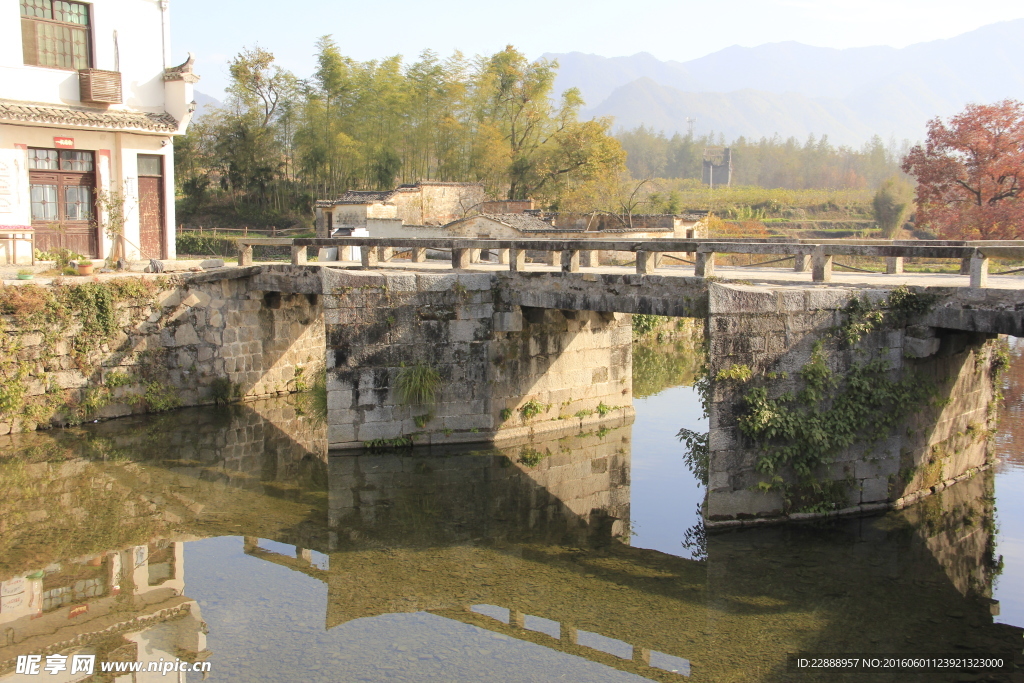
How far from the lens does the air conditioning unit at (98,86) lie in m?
19.8

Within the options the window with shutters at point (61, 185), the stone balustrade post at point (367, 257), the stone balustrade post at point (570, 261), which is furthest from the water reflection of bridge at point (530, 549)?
the window with shutters at point (61, 185)

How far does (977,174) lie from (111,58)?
85.1 feet

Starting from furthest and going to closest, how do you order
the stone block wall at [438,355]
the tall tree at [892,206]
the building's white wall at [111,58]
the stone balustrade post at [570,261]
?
1. the tall tree at [892,206]
2. the building's white wall at [111,58]
3. the stone block wall at [438,355]
4. the stone balustrade post at [570,261]

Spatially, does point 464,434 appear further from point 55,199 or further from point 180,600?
point 55,199

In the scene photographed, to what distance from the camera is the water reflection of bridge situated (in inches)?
332

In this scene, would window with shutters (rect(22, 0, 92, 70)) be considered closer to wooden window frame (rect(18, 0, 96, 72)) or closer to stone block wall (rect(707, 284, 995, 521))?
wooden window frame (rect(18, 0, 96, 72))

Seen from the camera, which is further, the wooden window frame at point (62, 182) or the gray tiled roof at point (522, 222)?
the gray tiled roof at point (522, 222)

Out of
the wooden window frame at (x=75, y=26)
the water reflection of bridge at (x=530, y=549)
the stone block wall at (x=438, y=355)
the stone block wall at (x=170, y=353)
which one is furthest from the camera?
the wooden window frame at (x=75, y=26)

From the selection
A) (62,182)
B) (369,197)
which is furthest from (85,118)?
(369,197)

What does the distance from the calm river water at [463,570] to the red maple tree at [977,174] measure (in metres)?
15.3

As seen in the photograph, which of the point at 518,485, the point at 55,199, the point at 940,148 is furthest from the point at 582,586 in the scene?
the point at 940,148

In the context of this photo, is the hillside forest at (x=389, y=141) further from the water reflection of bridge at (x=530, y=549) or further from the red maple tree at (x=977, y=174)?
the water reflection of bridge at (x=530, y=549)

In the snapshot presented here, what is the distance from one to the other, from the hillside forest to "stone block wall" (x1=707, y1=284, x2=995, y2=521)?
30.9 metres

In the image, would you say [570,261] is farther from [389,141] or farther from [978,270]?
[389,141]
